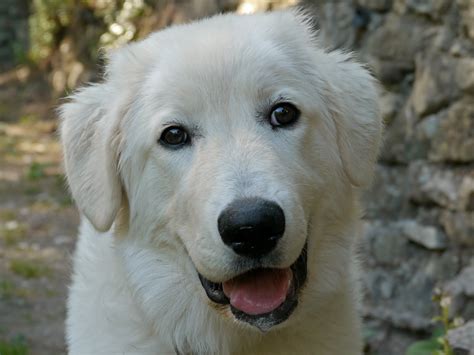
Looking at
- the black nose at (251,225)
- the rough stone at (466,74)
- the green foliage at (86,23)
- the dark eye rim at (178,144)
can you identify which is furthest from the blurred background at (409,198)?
the green foliage at (86,23)

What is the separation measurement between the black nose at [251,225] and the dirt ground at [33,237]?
2032 millimetres

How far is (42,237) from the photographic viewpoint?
8141mm

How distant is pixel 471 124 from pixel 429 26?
0.65m

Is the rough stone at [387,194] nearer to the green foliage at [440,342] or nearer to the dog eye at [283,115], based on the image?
the green foliage at [440,342]

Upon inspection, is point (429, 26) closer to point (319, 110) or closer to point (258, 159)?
point (319, 110)

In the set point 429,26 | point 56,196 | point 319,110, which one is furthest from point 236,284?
point 56,196

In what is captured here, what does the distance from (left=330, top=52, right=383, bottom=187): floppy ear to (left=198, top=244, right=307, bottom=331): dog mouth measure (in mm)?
613

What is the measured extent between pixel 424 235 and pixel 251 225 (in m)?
2.60

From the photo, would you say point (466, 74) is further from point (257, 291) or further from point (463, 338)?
point (257, 291)

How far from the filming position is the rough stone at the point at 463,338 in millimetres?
3902

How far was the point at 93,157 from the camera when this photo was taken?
3482 millimetres

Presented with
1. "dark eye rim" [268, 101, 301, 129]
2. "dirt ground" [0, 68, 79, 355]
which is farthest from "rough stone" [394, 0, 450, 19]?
"dirt ground" [0, 68, 79, 355]

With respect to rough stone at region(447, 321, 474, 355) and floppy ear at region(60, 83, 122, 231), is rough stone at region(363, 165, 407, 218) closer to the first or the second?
rough stone at region(447, 321, 474, 355)

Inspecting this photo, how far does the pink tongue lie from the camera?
3045mm
